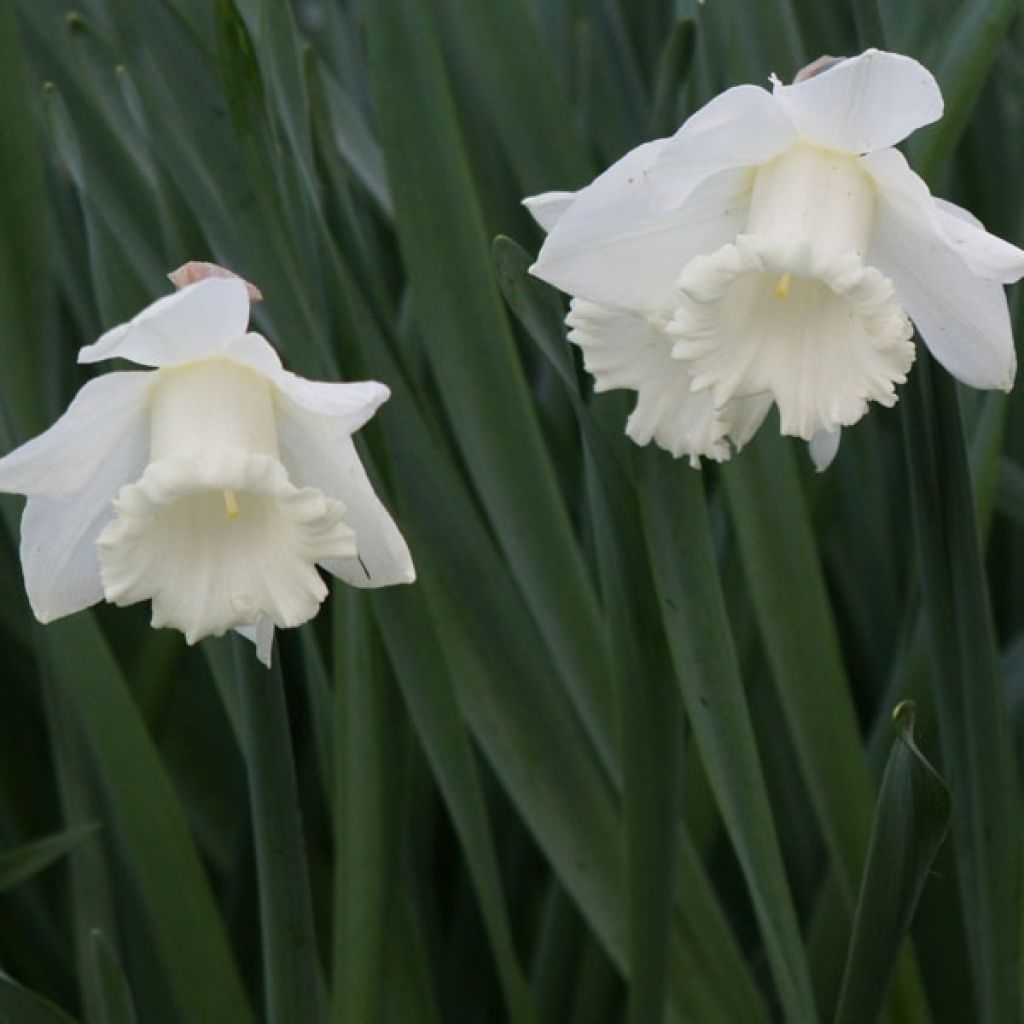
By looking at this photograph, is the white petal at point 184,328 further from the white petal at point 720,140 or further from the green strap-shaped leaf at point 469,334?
the green strap-shaped leaf at point 469,334

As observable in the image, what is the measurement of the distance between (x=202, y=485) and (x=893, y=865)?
1.37ft

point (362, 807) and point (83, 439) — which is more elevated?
point (83, 439)

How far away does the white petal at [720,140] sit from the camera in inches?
28.9

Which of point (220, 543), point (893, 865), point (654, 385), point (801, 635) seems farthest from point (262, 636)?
point (801, 635)

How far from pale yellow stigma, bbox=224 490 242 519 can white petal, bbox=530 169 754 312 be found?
18 centimetres

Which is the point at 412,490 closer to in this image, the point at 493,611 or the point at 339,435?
the point at 493,611

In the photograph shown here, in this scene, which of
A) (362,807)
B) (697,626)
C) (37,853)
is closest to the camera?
(697,626)

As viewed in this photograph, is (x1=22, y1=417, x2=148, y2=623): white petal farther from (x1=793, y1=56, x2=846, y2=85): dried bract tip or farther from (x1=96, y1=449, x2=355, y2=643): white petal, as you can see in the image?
(x1=793, y1=56, x2=846, y2=85): dried bract tip

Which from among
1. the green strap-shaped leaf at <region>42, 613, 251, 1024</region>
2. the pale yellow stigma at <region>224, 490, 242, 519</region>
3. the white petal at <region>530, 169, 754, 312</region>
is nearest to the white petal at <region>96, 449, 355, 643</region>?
the pale yellow stigma at <region>224, 490, 242, 519</region>

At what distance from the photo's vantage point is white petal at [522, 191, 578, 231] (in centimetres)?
80

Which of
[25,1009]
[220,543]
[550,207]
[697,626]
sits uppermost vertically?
[550,207]

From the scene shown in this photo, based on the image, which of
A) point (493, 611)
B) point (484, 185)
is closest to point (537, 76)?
point (484, 185)

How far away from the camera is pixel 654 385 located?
799 mm

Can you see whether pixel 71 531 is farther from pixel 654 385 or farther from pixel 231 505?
pixel 654 385
